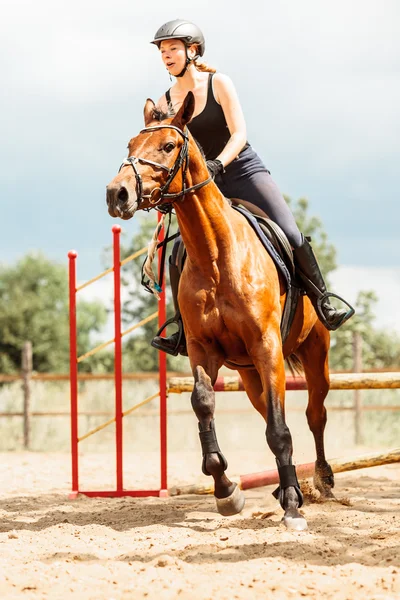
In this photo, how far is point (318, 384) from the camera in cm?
716

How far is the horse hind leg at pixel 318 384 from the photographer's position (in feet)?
23.0

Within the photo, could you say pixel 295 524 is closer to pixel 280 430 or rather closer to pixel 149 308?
pixel 280 430

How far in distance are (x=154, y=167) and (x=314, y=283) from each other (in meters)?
1.94

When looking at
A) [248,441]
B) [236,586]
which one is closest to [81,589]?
[236,586]

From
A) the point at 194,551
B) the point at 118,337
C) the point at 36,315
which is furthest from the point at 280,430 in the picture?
the point at 36,315

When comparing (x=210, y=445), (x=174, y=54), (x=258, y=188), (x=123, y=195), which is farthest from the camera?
(x=258, y=188)

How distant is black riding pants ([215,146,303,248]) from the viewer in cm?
620

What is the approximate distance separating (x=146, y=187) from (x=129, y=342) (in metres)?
27.0

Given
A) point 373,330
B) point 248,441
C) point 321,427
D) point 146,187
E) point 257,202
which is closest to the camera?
point 146,187

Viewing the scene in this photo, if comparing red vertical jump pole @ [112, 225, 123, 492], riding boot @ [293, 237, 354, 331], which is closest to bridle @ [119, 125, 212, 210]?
riding boot @ [293, 237, 354, 331]

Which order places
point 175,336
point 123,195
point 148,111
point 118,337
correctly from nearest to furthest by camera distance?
point 123,195 → point 148,111 → point 175,336 → point 118,337

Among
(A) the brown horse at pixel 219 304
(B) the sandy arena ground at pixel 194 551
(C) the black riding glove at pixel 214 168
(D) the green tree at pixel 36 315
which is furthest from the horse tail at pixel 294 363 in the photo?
(D) the green tree at pixel 36 315

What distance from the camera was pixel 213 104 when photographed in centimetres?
588

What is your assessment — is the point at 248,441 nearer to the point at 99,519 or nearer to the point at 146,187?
the point at 99,519
